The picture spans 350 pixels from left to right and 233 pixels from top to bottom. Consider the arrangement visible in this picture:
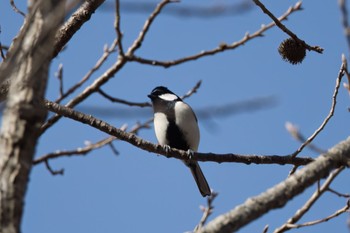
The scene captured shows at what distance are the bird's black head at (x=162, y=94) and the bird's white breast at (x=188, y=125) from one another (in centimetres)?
36

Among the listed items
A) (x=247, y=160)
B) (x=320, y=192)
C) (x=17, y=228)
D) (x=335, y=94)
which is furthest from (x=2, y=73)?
(x=247, y=160)

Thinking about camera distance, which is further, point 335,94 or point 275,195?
point 335,94

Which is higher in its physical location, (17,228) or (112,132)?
(112,132)

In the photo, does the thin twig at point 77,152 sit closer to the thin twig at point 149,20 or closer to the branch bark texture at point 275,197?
the thin twig at point 149,20

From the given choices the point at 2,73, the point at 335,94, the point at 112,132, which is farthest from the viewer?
the point at 112,132

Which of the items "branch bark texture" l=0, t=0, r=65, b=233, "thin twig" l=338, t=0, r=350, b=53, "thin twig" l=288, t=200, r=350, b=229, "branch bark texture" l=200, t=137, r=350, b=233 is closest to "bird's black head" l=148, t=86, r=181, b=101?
"thin twig" l=288, t=200, r=350, b=229

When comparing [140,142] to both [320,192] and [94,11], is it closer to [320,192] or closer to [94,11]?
[94,11]

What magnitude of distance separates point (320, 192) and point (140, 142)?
4.85 feet

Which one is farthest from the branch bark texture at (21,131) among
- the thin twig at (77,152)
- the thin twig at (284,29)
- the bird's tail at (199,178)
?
the bird's tail at (199,178)

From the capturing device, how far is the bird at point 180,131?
489 cm

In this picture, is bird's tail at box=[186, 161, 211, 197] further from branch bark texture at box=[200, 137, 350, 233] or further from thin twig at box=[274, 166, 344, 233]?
branch bark texture at box=[200, 137, 350, 233]

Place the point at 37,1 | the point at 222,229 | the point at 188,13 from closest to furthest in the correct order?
the point at 37,1 < the point at 222,229 < the point at 188,13

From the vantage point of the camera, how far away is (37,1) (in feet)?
4.69

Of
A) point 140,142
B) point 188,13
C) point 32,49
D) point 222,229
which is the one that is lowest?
point 222,229
